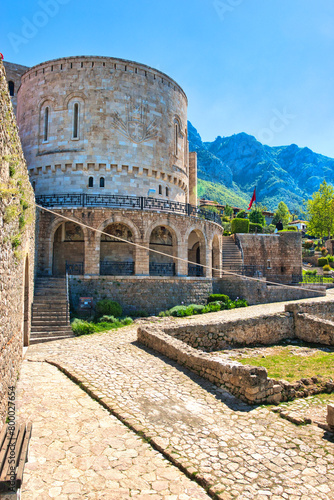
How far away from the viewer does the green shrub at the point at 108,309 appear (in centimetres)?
1862

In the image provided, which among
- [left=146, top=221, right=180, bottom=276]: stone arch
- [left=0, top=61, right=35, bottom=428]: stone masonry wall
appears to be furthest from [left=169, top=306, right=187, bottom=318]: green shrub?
[left=0, top=61, right=35, bottom=428]: stone masonry wall

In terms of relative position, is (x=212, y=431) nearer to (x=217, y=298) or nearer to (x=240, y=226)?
(x=217, y=298)

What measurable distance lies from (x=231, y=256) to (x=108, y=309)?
16.6 m

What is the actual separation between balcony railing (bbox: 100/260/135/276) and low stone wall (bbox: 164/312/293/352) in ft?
25.0

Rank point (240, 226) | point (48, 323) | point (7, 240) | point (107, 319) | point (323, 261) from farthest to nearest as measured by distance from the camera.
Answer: point (323, 261) < point (240, 226) < point (107, 319) < point (48, 323) < point (7, 240)

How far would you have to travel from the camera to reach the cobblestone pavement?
16.8 ft

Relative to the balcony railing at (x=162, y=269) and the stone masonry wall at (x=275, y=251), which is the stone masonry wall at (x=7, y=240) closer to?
the balcony railing at (x=162, y=269)

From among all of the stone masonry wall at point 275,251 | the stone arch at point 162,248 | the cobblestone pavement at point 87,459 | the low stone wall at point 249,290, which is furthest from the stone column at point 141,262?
the stone masonry wall at point 275,251

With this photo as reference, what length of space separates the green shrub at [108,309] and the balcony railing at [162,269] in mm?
4369

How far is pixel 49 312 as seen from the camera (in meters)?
15.9

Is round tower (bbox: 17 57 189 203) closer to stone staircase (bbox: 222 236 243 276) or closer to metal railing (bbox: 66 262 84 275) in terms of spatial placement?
metal railing (bbox: 66 262 84 275)

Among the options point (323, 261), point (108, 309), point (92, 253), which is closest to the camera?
point (108, 309)

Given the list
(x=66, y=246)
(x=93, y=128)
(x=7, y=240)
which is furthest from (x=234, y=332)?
(x=93, y=128)

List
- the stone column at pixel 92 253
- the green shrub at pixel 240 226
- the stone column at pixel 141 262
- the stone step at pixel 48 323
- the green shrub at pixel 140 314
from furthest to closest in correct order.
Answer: the green shrub at pixel 240 226
the stone column at pixel 141 262
the stone column at pixel 92 253
the green shrub at pixel 140 314
the stone step at pixel 48 323
